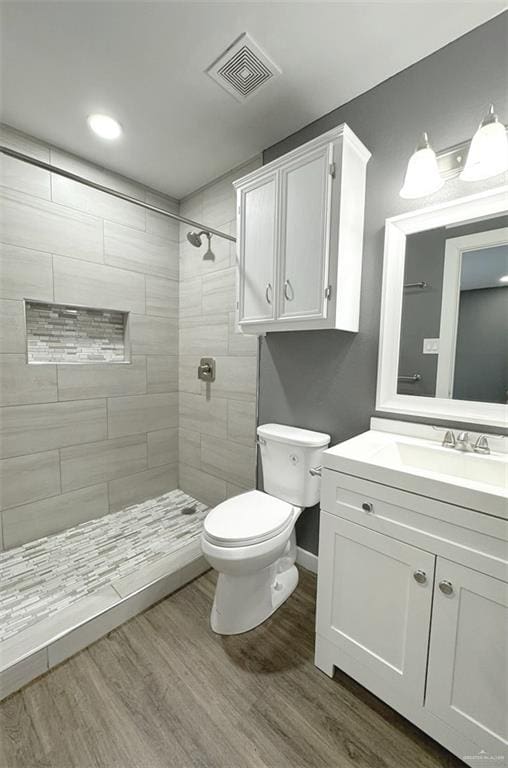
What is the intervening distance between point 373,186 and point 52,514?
2621 mm

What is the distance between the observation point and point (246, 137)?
180cm

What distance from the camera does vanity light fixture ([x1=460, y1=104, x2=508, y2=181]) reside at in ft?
3.57

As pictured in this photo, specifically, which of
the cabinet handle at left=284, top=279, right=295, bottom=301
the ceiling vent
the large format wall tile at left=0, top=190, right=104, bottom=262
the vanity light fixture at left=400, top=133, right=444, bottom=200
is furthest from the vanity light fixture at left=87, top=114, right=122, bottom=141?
the vanity light fixture at left=400, top=133, right=444, bottom=200

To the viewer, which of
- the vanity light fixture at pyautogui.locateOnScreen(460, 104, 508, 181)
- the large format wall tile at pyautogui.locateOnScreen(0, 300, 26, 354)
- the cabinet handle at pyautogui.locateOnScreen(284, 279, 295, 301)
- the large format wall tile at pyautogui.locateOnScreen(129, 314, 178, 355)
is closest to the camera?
the vanity light fixture at pyautogui.locateOnScreen(460, 104, 508, 181)

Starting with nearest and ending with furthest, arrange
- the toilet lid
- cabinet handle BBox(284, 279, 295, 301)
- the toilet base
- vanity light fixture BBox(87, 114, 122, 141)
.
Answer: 1. the toilet lid
2. the toilet base
3. cabinet handle BBox(284, 279, 295, 301)
4. vanity light fixture BBox(87, 114, 122, 141)

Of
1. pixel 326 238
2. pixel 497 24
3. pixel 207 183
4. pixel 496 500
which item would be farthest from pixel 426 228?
pixel 207 183

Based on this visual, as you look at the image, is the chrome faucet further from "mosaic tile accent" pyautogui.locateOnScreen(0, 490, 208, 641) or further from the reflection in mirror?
"mosaic tile accent" pyautogui.locateOnScreen(0, 490, 208, 641)

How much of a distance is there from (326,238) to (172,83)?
1.01 meters

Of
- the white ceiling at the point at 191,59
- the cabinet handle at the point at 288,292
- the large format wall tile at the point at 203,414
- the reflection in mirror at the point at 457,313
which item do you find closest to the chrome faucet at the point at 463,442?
the reflection in mirror at the point at 457,313

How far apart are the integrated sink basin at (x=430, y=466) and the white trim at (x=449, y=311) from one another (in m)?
0.23

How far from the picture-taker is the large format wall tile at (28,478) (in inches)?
72.8

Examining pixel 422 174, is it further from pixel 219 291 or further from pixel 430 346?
pixel 219 291

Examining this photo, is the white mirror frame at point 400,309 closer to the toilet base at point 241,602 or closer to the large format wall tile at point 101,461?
the toilet base at point 241,602

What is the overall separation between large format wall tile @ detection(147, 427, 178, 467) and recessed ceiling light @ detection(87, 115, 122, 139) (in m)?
1.94
